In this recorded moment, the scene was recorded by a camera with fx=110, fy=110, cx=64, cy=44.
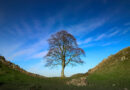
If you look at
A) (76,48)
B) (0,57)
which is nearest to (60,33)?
(76,48)

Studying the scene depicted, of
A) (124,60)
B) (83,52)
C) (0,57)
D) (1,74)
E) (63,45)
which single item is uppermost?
(63,45)

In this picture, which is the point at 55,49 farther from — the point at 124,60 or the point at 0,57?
the point at 124,60

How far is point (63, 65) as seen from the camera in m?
33.7

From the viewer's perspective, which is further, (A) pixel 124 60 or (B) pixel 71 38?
(B) pixel 71 38

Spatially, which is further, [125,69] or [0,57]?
[0,57]

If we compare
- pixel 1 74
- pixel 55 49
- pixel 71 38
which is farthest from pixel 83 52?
pixel 1 74

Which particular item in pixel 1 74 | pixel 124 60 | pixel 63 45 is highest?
pixel 63 45

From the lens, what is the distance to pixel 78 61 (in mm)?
33969

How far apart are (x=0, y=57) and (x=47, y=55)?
501 inches

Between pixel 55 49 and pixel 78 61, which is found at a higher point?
pixel 55 49

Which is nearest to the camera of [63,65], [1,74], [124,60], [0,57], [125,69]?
[1,74]

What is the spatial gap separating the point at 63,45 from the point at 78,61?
6889 mm

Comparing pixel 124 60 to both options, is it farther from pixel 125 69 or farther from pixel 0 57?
pixel 0 57

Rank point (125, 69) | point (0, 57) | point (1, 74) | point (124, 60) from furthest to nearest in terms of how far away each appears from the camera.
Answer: point (0, 57)
point (124, 60)
point (125, 69)
point (1, 74)
